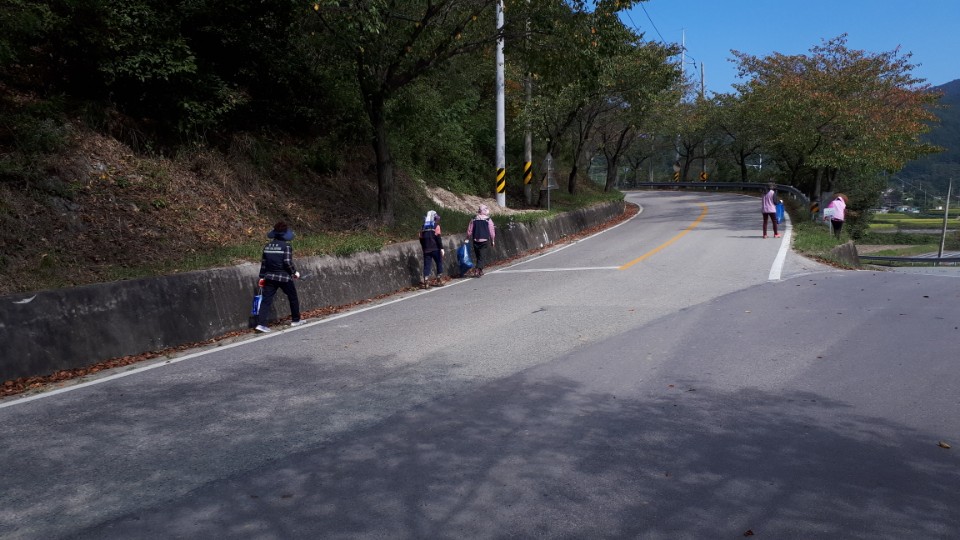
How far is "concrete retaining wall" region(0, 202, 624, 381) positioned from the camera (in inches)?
296

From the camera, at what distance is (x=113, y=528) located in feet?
13.1

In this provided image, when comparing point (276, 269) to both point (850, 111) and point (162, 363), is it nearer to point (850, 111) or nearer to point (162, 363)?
point (162, 363)

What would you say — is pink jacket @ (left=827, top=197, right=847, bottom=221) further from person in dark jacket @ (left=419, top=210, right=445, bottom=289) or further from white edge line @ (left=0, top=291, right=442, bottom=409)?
white edge line @ (left=0, top=291, right=442, bottom=409)

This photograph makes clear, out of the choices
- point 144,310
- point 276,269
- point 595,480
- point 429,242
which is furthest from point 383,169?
point 595,480

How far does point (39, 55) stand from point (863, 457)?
16022mm

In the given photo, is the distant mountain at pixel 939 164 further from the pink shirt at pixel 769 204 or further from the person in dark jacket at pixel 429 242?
the person in dark jacket at pixel 429 242

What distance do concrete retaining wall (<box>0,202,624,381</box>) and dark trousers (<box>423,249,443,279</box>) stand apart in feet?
3.09

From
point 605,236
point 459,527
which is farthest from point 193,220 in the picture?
point 605,236

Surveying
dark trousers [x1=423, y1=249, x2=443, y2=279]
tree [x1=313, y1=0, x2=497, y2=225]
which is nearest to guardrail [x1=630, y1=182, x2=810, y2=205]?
tree [x1=313, y1=0, x2=497, y2=225]

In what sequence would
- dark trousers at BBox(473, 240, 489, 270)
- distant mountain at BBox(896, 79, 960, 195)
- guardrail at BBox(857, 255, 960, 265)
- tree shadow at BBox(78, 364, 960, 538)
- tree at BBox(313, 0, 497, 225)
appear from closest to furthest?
1. tree shadow at BBox(78, 364, 960, 538)
2. tree at BBox(313, 0, 497, 225)
3. dark trousers at BBox(473, 240, 489, 270)
4. guardrail at BBox(857, 255, 960, 265)
5. distant mountain at BBox(896, 79, 960, 195)

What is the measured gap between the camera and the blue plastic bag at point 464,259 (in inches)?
601

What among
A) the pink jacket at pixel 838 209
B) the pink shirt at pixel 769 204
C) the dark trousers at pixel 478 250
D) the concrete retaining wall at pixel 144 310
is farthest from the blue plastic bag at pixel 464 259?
the pink jacket at pixel 838 209

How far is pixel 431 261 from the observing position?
14062mm

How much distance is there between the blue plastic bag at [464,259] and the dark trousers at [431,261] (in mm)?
950
